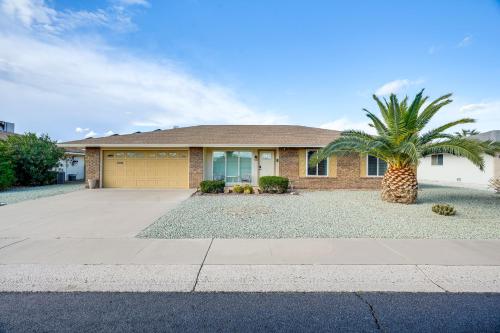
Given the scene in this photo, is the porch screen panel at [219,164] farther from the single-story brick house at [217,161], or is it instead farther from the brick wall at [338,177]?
the brick wall at [338,177]

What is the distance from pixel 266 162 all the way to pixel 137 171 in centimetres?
855

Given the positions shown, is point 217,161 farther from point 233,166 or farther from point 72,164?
point 72,164

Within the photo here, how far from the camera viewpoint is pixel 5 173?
15477 millimetres

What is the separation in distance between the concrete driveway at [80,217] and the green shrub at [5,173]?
6042 millimetres

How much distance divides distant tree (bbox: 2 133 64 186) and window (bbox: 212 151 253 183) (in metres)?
12.3

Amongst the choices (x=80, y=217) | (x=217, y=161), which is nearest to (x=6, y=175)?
(x=80, y=217)

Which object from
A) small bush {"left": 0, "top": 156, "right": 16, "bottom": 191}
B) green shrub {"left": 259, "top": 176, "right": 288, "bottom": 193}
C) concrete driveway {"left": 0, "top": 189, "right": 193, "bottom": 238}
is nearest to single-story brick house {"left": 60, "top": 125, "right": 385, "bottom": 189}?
green shrub {"left": 259, "top": 176, "right": 288, "bottom": 193}

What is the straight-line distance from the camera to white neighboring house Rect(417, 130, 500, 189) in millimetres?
21500

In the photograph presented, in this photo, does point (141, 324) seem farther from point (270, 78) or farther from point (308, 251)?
point (270, 78)

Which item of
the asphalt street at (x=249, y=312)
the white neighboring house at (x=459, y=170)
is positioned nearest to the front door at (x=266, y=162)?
the asphalt street at (x=249, y=312)

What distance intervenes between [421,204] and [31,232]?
13.6m

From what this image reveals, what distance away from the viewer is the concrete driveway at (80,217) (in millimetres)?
6559

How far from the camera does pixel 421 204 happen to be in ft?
35.3

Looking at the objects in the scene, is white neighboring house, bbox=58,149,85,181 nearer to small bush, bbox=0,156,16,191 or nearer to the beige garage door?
small bush, bbox=0,156,16,191
